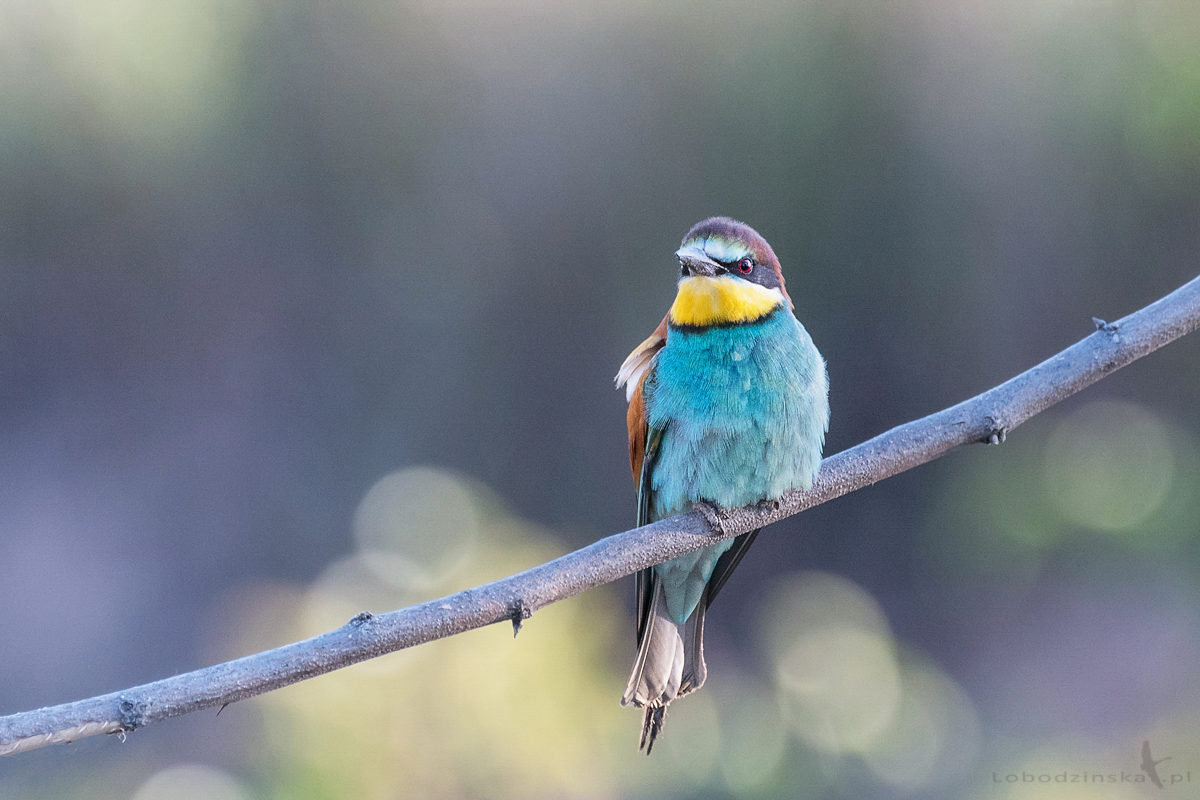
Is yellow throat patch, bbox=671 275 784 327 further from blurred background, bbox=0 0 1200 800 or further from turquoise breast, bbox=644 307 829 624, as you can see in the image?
blurred background, bbox=0 0 1200 800

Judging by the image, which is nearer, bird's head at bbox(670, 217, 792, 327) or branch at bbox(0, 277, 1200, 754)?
branch at bbox(0, 277, 1200, 754)

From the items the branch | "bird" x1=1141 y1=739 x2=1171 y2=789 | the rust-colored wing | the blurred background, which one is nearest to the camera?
the branch

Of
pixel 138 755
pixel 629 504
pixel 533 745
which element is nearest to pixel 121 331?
pixel 138 755

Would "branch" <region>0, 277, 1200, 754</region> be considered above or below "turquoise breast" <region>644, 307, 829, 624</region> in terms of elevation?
below

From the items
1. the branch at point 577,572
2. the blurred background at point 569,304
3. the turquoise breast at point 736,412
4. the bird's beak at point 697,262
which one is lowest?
the branch at point 577,572

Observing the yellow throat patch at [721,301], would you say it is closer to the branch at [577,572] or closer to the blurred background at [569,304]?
the branch at [577,572]

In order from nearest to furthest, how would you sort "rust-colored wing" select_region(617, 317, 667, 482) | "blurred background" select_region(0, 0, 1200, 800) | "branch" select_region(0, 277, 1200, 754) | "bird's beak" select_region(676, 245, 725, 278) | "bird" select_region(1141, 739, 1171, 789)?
"branch" select_region(0, 277, 1200, 754), "bird's beak" select_region(676, 245, 725, 278), "rust-colored wing" select_region(617, 317, 667, 482), "bird" select_region(1141, 739, 1171, 789), "blurred background" select_region(0, 0, 1200, 800)

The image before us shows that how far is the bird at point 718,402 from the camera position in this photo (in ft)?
3.97

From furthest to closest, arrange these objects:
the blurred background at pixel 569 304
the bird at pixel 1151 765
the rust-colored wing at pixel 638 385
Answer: the blurred background at pixel 569 304
the bird at pixel 1151 765
the rust-colored wing at pixel 638 385

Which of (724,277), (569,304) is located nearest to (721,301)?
(724,277)

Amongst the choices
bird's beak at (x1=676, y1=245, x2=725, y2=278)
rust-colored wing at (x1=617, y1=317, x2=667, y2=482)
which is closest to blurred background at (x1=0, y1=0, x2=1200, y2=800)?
rust-colored wing at (x1=617, y1=317, x2=667, y2=482)

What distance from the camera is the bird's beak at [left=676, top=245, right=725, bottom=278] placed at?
3.83 ft

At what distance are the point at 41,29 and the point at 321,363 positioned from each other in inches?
43.9

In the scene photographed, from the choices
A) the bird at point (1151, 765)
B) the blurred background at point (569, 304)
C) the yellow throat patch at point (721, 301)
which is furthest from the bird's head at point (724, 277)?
the bird at point (1151, 765)
